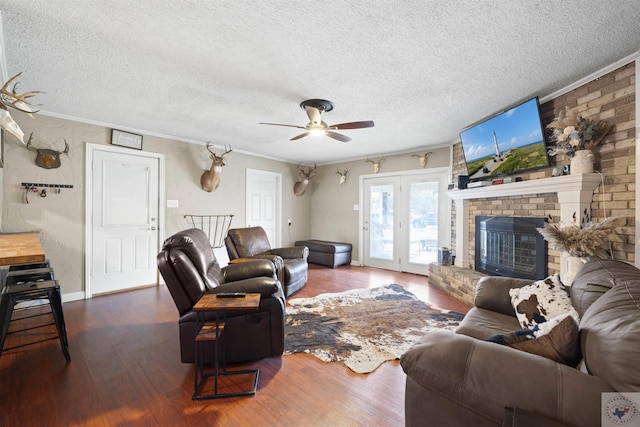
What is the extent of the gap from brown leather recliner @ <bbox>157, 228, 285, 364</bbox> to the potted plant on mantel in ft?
9.19

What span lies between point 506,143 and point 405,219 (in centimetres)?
243

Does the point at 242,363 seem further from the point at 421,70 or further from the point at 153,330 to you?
the point at 421,70

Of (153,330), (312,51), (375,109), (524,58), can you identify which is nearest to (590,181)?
(524,58)

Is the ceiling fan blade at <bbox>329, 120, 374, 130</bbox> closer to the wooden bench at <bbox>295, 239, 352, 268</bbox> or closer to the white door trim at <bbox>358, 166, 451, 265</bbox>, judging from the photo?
the white door trim at <bbox>358, 166, 451, 265</bbox>

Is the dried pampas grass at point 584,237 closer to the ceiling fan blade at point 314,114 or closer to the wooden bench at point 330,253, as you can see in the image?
the ceiling fan blade at point 314,114

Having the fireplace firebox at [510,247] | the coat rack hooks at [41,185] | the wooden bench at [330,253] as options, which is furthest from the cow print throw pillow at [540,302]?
the coat rack hooks at [41,185]

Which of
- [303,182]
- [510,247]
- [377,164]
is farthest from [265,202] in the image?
[510,247]

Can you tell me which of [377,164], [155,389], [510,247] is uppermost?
[377,164]

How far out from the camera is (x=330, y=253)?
5.65 m

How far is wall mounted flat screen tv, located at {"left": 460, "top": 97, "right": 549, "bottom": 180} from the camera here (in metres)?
2.79

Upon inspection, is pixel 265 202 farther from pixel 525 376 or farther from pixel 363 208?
pixel 525 376

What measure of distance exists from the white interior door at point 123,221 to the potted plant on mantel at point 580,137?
16.7 feet

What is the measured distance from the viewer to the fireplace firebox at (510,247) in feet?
9.80

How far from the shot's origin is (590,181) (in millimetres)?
2352
